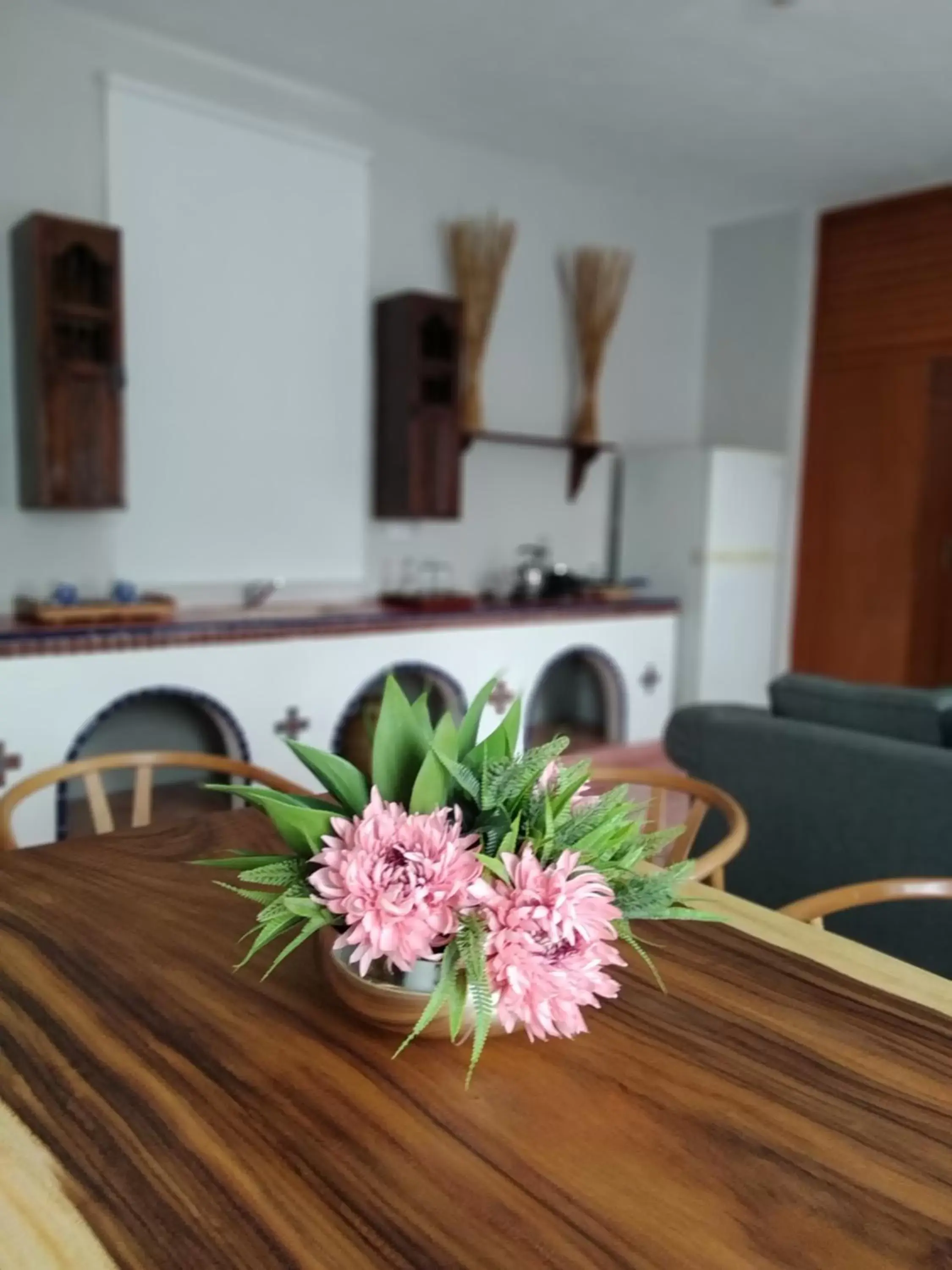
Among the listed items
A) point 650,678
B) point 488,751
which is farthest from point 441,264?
point 488,751

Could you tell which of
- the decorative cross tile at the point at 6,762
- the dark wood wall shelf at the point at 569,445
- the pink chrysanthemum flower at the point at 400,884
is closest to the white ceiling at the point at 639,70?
the dark wood wall shelf at the point at 569,445

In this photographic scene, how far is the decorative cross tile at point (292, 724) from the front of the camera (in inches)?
131

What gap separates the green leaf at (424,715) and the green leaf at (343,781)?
0.08 meters

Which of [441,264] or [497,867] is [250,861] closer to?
[497,867]

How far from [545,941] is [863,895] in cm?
62

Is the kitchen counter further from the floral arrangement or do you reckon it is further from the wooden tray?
the floral arrangement

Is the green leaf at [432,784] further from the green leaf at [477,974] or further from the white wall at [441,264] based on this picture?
the white wall at [441,264]

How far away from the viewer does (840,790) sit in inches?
84.0

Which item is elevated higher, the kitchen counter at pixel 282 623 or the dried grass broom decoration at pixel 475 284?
the dried grass broom decoration at pixel 475 284

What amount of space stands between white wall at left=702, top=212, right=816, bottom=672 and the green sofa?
113 inches

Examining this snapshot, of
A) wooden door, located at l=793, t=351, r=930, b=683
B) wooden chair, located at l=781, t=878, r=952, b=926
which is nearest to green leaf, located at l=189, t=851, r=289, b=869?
wooden chair, located at l=781, t=878, r=952, b=926

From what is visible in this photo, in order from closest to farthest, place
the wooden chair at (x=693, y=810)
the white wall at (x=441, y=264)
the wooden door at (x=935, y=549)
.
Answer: the wooden chair at (x=693, y=810)
the white wall at (x=441, y=264)
the wooden door at (x=935, y=549)

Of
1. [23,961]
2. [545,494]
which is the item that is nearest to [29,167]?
[545,494]

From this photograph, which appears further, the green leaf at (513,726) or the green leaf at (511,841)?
the green leaf at (513,726)
